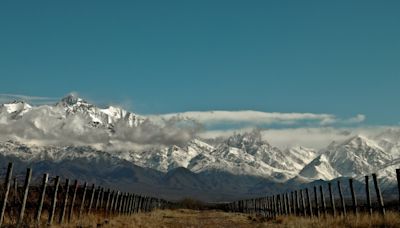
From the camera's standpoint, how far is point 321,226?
23219 millimetres

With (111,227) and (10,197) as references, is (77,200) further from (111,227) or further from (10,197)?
(111,227)

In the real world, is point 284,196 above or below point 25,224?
above

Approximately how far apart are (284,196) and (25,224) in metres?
29.2

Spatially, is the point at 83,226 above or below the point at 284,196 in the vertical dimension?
below

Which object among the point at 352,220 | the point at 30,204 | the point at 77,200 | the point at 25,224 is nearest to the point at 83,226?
the point at 25,224

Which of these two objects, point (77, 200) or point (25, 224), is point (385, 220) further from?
point (77, 200)

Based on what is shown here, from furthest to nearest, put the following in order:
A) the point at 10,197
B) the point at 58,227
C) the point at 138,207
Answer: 1. the point at 138,207
2. the point at 10,197
3. the point at 58,227

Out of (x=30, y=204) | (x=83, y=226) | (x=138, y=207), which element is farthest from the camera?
(x=138, y=207)

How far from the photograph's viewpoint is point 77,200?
4238 cm

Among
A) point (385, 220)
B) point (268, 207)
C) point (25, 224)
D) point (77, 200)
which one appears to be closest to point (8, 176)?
point (25, 224)

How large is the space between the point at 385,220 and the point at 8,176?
13600 millimetres

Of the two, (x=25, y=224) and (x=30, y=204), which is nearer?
(x=25, y=224)

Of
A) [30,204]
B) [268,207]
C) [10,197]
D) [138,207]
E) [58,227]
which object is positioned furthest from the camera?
[138,207]

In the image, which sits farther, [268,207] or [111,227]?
[268,207]
